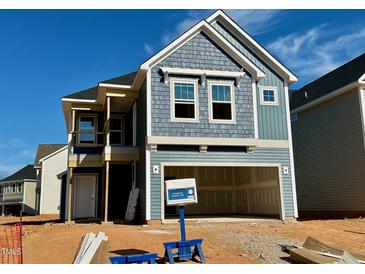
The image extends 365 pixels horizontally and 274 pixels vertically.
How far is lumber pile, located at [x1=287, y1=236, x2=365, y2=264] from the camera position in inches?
279

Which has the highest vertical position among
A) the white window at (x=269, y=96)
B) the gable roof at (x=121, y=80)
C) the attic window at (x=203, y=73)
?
the gable roof at (x=121, y=80)

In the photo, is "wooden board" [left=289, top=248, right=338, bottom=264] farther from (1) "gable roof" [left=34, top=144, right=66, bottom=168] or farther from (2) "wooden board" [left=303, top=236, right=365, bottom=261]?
(1) "gable roof" [left=34, top=144, right=66, bottom=168]

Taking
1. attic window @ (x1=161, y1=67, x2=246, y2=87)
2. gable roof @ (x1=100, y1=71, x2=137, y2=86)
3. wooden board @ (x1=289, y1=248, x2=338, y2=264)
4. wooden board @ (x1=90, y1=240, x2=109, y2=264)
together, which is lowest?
wooden board @ (x1=289, y1=248, x2=338, y2=264)

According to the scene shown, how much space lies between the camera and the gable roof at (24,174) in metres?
48.2

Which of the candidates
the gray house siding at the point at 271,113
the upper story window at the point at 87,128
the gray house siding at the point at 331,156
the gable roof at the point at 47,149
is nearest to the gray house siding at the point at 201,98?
the gray house siding at the point at 271,113

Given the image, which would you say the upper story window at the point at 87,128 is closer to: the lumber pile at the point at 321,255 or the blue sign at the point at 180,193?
the blue sign at the point at 180,193

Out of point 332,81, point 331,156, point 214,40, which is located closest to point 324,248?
point 214,40

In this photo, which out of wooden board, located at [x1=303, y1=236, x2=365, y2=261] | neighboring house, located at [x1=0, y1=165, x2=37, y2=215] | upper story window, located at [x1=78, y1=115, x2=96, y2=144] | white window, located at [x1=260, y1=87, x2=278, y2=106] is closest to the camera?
wooden board, located at [x1=303, y1=236, x2=365, y2=261]

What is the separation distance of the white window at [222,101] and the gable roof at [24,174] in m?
38.6

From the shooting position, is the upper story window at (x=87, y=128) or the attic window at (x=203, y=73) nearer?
the attic window at (x=203, y=73)

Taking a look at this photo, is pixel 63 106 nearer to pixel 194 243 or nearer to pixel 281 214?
pixel 281 214

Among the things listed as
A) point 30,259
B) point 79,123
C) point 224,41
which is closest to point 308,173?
point 224,41

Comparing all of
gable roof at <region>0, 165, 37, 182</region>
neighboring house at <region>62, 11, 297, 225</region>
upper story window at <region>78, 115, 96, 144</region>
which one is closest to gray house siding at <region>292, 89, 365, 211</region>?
neighboring house at <region>62, 11, 297, 225</region>

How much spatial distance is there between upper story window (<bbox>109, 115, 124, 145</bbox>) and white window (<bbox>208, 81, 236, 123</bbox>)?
607 centimetres
